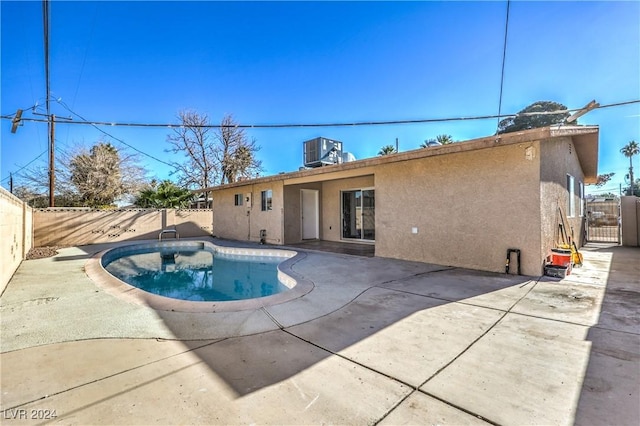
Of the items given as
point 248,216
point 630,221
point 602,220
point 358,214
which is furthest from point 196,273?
point 602,220

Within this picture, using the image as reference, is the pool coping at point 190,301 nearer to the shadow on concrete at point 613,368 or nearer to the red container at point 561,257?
the shadow on concrete at point 613,368

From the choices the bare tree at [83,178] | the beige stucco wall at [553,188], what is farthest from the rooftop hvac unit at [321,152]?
the bare tree at [83,178]

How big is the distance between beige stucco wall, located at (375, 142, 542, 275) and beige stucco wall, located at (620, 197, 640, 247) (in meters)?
9.57

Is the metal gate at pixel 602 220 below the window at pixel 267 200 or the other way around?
below

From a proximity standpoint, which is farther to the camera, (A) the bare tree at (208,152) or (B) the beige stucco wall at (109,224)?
(A) the bare tree at (208,152)


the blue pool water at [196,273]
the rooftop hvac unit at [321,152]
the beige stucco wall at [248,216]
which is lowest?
the blue pool water at [196,273]

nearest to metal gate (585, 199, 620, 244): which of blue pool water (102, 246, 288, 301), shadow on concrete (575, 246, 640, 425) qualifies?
shadow on concrete (575, 246, 640, 425)

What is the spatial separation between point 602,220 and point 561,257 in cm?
1264

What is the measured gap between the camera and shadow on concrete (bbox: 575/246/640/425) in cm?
202

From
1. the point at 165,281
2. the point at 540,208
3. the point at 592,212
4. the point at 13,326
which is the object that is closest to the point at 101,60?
the point at 165,281

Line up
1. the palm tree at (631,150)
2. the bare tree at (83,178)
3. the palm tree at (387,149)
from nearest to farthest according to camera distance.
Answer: the bare tree at (83,178) < the palm tree at (387,149) < the palm tree at (631,150)

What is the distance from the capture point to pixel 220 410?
211 centimetres

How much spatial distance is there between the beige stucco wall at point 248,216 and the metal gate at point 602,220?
14.7 m

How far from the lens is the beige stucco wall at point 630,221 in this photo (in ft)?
38.0
